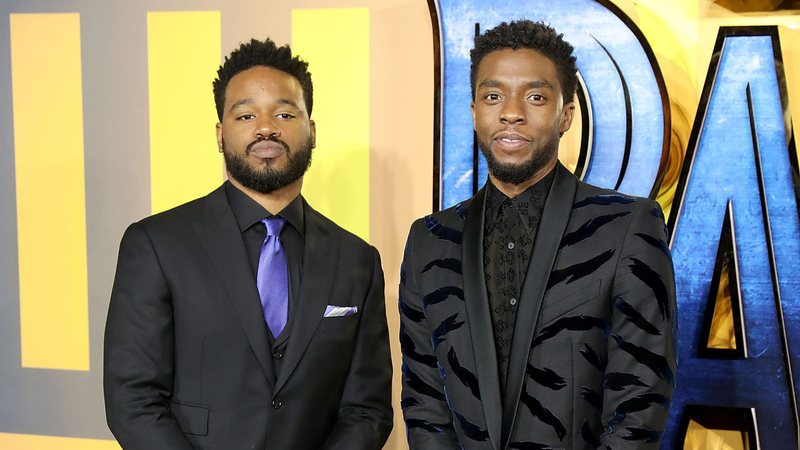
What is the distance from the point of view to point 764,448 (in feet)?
9.50

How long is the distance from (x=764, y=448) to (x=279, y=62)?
2166mm

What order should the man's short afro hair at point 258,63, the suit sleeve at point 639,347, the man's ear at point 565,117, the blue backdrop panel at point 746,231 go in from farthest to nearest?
the blue backdrop panel at point 746,231
the man's short afro hair at point 258,63
the man's ear at point 565,117
the suit sleeve at point 639,347

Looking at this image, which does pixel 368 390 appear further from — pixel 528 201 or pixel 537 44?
pixel 537 44

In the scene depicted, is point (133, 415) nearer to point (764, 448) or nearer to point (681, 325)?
point (681, 325)

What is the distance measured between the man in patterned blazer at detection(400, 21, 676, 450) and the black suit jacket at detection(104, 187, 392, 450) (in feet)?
0.93

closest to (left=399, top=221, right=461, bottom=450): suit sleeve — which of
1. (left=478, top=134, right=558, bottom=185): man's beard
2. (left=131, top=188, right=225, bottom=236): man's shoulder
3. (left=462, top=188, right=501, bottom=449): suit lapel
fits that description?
(left=462, top=188, right=501, bottom=449): suit lapel

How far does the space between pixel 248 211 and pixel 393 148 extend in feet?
3.38

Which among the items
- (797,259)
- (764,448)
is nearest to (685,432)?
(764,448)

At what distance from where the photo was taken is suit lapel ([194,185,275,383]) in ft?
7.09

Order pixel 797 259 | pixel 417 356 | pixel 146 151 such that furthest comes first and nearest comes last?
pixel 146 151
pixel 797 259
pixel 417 356

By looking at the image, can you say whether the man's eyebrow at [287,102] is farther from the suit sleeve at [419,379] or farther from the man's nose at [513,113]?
the man's nose at [513,113]

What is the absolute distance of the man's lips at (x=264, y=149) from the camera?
222 centimetres

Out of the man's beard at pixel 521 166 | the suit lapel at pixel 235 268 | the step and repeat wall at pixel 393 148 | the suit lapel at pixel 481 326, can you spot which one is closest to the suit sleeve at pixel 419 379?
the suit lapel at pixel 481 326

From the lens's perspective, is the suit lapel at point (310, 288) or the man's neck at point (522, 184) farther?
the suit lapel at point (310, 288)
